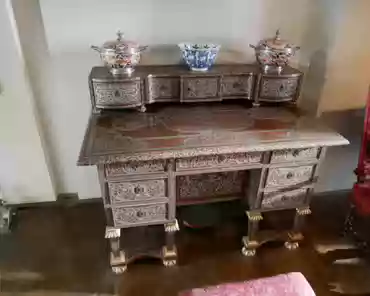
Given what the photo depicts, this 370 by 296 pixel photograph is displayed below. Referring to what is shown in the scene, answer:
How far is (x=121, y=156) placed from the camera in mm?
1372

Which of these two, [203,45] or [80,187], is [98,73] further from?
→ [80,187]

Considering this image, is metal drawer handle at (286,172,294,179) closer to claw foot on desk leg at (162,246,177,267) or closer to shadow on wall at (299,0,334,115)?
shadow on wall at (299,0,334,115)

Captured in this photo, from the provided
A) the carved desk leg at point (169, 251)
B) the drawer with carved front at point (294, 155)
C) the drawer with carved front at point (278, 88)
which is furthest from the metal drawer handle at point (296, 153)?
the carved desk leg at point (169, 251)

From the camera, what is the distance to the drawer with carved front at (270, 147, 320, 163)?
157 cm

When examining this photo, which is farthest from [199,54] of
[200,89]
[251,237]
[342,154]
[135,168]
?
[342,154]

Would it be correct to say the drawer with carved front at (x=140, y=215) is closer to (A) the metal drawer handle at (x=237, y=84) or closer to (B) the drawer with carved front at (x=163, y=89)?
(B) the drawer with carved front at (x=163, y=89)

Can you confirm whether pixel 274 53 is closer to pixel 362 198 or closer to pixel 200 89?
pixel 200 89

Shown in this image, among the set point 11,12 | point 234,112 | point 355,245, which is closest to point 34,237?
point 11,12

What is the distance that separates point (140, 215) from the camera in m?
1.61

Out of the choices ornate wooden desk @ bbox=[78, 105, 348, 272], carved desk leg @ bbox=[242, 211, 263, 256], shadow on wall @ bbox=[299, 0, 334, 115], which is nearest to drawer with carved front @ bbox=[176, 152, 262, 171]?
ornate wooden desk @ bbox=[78, 105, 348, 272]

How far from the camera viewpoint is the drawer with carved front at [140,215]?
5.18 ft

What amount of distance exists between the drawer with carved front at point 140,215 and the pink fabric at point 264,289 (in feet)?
1.53

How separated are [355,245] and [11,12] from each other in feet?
7.36

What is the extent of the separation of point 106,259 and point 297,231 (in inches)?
42.3
